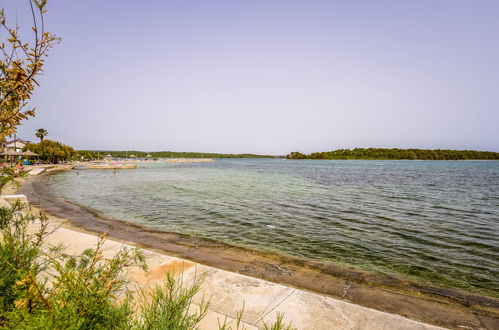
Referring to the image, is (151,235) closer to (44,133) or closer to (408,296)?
(408,296)

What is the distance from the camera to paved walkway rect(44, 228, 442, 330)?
4004 mm

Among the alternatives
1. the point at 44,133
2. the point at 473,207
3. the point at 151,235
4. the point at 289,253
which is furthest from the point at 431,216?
the point at 44,133

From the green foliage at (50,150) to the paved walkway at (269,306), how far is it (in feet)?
273

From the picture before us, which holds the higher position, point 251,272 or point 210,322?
point 210,322

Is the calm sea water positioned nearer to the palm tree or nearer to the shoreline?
the shoreline

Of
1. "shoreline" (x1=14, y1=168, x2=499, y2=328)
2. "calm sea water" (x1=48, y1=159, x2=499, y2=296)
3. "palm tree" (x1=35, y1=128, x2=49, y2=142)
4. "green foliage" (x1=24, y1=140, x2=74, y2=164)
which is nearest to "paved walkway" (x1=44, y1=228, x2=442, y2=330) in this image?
"shoreline" (x1=14, y1=168, x2=499, y2=328)

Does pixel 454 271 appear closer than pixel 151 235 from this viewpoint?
Yes

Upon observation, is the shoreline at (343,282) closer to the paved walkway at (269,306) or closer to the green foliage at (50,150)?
the paved walkway at (269,306)

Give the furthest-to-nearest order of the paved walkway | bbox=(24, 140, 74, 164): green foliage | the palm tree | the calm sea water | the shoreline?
the palm tree → bbox=(24, 140, 74, 164): green foliage → the calm sea water → the shoreline → the paved walkway

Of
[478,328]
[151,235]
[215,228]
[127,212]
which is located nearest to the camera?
[478,328]

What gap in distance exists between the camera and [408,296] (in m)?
6.27

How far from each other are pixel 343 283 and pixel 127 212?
13.8 m

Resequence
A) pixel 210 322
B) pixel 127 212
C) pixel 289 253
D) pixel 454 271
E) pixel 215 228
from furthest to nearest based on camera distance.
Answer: pixel 127 212 < pixel 215 228 < pixel 289 253 < pixel 454 271 < pixel 210 322

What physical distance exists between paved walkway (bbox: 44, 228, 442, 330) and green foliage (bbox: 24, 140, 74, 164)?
83.3m
